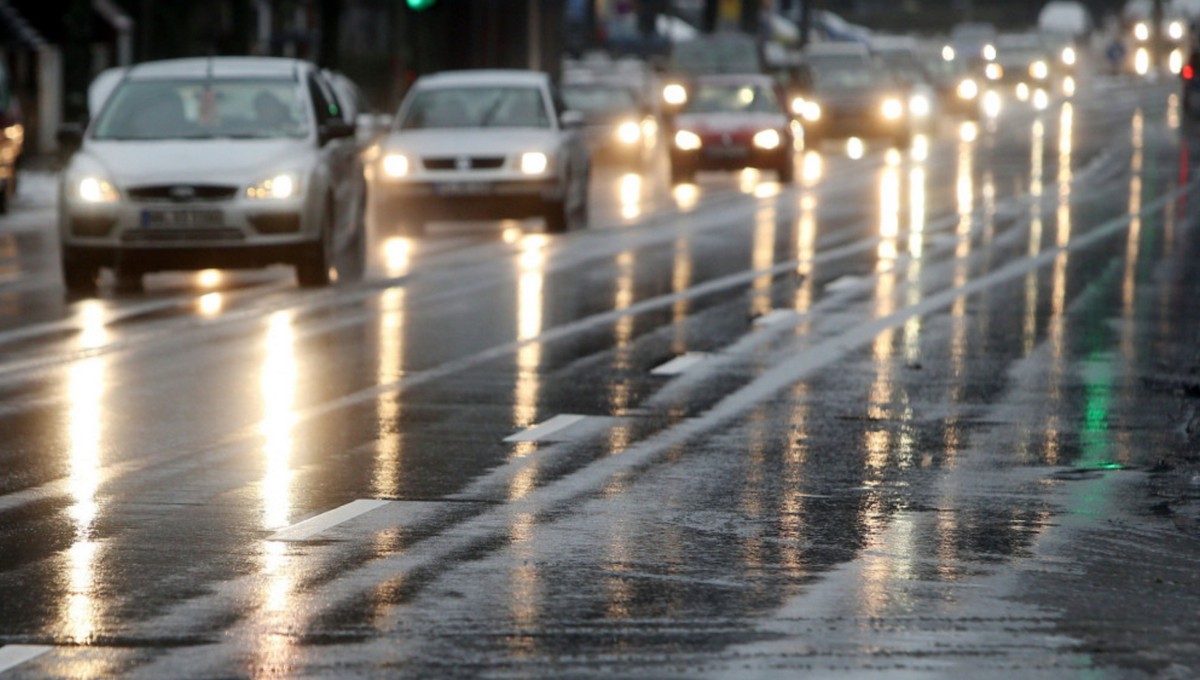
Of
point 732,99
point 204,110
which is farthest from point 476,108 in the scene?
point 732,99

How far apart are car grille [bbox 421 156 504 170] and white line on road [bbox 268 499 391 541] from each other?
664 inches

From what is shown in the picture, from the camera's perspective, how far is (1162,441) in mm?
11508

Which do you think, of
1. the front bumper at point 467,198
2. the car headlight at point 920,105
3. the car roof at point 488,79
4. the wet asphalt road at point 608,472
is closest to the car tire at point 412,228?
the front bumper at point 467,198

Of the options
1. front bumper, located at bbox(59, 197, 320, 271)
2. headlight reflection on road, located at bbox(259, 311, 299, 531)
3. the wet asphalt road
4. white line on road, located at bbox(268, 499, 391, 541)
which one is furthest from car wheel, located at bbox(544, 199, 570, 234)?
white line on road, located at bbox(268, 499, 391, 541)

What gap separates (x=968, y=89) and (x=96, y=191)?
154ft

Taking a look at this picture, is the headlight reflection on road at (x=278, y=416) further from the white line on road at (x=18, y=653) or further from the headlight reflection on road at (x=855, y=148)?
the headlight reflection on road at (x=855, y=148)

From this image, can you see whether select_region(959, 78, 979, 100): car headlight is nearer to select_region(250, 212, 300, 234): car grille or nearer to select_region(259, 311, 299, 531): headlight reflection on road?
select_region(250, 212, 300, 234): car grille

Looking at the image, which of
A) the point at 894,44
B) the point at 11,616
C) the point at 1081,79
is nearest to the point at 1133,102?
the point at 894,44

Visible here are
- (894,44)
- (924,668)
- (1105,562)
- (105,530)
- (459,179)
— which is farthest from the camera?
(894,44)

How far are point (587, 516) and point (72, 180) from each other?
35.5ft

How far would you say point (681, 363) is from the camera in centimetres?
1450

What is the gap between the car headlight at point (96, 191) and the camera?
19234 millimetres

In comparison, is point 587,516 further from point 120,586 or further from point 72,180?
point 72,180

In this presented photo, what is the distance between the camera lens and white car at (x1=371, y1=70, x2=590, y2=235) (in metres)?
26.3
